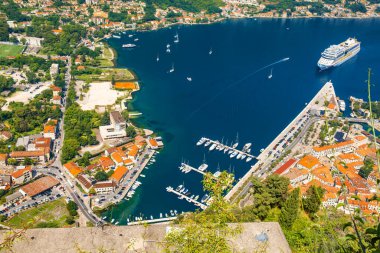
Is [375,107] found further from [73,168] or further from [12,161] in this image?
[12,161]

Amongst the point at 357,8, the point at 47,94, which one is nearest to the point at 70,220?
the point at 47,94

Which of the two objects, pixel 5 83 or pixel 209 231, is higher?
pixel 209 231

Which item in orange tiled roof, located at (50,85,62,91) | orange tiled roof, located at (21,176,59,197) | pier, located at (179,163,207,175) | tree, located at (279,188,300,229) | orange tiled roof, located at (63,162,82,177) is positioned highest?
tree, located at (279,188,300,229)

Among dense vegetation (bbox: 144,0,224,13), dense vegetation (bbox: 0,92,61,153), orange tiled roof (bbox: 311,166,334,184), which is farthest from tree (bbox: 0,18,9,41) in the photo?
orange tiled roof (bbox: 311,166,334,184)

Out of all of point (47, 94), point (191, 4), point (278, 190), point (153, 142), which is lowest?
point (153, 142)

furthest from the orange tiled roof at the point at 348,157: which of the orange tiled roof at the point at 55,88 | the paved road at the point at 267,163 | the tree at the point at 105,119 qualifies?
the orange tiled roof at the point at 55,88

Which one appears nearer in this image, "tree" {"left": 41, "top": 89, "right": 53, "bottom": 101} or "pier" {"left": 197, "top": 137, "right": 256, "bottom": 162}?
"pier" {"left": 197, "top": 137, "right": 256, "bottom": 162}

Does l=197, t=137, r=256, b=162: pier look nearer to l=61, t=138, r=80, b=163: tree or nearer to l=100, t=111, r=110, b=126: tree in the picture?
l=100, t=111, r=110, b=126: tree
